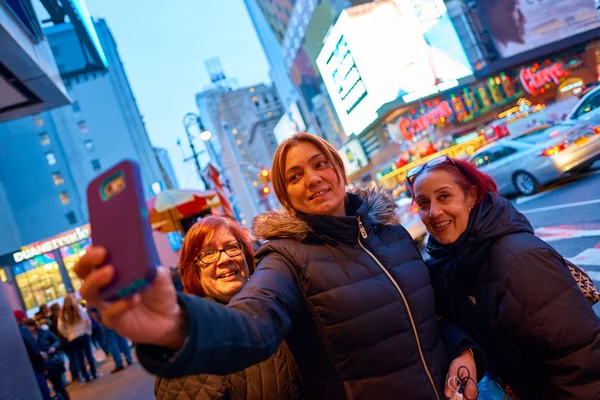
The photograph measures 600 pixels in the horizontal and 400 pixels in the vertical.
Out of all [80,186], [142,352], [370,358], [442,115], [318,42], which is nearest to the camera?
[142,352]

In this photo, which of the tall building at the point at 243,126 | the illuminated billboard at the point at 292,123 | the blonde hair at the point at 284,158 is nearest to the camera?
the blonde hair at the point at 284,158

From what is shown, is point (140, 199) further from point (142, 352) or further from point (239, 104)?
point (239, 104)

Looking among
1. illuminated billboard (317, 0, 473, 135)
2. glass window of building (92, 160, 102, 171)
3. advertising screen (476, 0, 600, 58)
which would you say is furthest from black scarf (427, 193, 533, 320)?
glass window of building (92, 160, 102, 171)

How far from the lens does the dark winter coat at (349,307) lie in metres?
1.62

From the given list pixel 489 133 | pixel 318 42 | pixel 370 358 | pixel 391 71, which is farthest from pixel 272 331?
pixel 318 42

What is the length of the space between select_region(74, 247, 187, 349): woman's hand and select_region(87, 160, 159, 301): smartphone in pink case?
0.08 ft

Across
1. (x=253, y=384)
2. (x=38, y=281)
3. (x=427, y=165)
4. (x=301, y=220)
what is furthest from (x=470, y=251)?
(x=38, y=281)

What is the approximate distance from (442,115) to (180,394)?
33350 mm

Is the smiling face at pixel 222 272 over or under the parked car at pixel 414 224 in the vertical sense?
over

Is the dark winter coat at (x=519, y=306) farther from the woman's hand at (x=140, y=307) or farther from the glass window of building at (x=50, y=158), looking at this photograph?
the glass window of building at (x=50, y=158)

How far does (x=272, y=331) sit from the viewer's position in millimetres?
1275

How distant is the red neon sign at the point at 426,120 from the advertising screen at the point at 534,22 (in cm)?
838

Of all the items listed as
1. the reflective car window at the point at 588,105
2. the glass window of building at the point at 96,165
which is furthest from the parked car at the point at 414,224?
the glass window of building at the point at 96,165

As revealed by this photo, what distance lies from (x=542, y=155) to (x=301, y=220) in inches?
402
